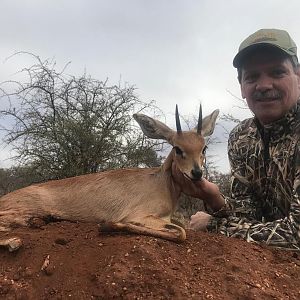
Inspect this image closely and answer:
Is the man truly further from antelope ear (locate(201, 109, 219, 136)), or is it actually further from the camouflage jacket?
antelope ear (locate(201, 109, 219, 136))

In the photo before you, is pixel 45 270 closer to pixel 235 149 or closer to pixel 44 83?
pixel 235 149

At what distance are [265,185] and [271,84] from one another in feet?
4.01

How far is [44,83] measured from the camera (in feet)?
51.1

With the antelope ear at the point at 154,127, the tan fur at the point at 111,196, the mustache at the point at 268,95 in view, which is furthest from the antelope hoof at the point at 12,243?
the mustache at the point at 268,95

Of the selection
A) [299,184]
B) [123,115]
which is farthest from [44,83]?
[299,184]

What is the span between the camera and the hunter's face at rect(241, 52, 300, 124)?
205 inches

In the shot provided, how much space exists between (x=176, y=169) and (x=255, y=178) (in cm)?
97

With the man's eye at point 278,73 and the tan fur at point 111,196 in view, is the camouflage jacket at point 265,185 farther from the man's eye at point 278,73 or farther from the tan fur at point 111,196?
the tan fur at point 111,196

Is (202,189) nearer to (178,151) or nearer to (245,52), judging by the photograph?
(178,151)

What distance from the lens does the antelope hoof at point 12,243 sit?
12.9ft

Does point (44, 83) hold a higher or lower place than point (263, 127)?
higher

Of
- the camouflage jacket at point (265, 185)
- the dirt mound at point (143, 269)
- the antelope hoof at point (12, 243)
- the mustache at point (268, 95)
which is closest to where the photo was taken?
the dirt mound at point (143, 269)

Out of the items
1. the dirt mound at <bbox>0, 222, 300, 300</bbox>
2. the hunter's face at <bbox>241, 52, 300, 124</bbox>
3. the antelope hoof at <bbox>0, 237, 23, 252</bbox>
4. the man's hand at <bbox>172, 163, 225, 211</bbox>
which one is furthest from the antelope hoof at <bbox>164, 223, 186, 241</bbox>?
the hunter's face at <bbox>241, 52, 300, 124</bbox>

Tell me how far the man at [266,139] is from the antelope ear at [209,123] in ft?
2.16
